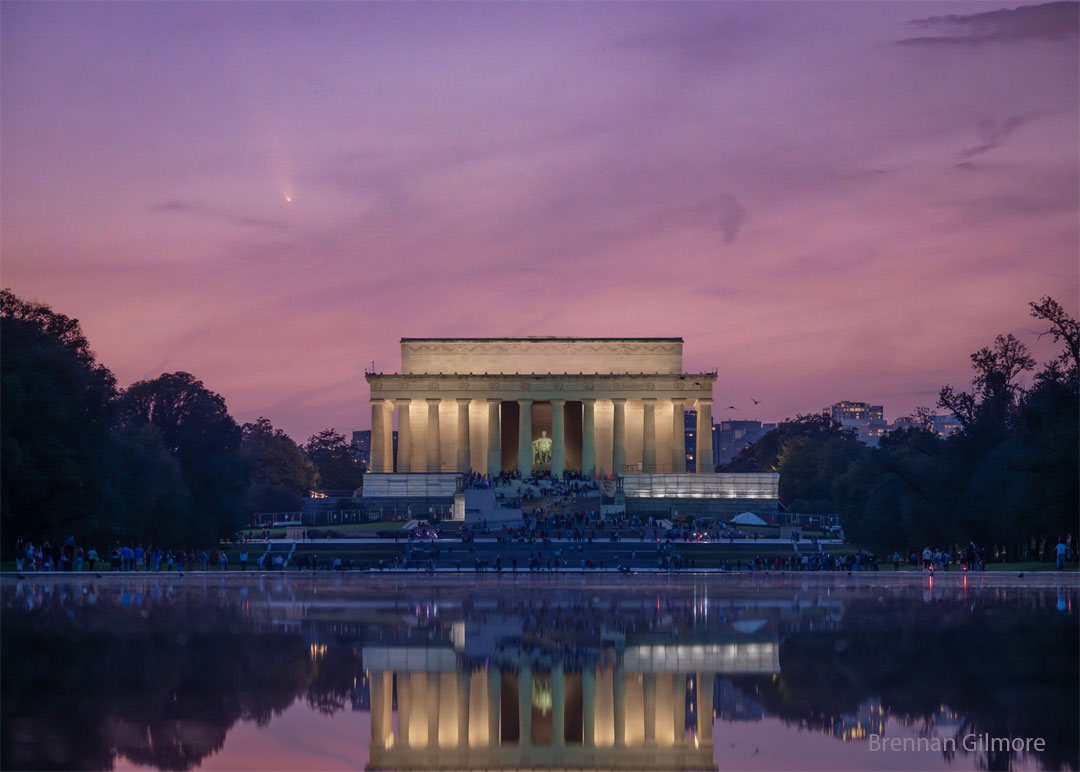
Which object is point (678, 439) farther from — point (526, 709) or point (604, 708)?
point (526, 709)

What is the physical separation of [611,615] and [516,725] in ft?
44.4

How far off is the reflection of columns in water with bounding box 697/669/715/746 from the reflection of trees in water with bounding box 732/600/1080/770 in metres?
0.51

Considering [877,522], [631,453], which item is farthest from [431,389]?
Answer: [877,522]

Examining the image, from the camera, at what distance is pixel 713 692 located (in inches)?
742

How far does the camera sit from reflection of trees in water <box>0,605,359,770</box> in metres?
15.1

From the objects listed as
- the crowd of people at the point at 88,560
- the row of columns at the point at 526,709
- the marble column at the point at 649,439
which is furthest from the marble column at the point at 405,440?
the row of columns at the point at 526,709

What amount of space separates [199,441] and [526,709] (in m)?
65.8

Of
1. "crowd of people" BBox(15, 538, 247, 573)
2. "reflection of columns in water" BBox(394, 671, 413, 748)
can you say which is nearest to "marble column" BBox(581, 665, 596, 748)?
"reflection of columns in water" BBox(394, 671, 413, 748)

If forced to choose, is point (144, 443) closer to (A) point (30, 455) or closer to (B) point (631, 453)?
(A) point (30, 455)

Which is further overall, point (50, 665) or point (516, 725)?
point (50, 665)

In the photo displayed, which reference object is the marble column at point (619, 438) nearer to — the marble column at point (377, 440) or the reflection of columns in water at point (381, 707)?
the marble column at point (377, 440)

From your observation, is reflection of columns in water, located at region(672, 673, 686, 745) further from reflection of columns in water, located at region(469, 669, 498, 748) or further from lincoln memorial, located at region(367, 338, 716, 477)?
lincoln memorial, located at region(367, 338, 716, 477)

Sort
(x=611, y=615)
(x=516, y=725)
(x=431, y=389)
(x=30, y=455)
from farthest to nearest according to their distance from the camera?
(x=431, y=389), (x=30, y=455), (x=611, y=615), (x=516, y=725)

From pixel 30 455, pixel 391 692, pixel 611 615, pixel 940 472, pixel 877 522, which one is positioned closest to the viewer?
pixel 391 692
